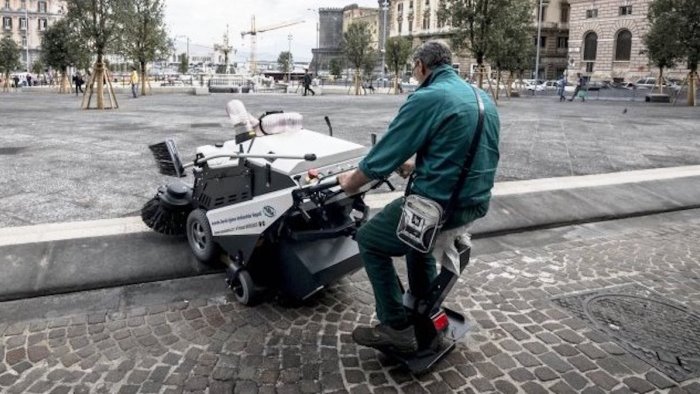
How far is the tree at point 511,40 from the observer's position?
27547 mm

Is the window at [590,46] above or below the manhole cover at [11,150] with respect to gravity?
above

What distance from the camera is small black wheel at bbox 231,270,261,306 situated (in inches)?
166

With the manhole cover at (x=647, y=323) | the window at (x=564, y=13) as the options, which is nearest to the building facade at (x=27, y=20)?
the window at (x=564, y=13)

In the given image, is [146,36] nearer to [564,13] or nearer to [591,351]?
[591,351]

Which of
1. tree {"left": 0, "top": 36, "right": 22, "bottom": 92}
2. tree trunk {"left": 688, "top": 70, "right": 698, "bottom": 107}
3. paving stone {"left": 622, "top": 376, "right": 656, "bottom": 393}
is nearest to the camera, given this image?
paving stone {"left": 622, "top": 376, "right": 656, "bottom": 393}

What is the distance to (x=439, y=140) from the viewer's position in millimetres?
2969

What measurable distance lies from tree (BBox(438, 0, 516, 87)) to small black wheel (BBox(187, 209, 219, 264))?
23.1 metres

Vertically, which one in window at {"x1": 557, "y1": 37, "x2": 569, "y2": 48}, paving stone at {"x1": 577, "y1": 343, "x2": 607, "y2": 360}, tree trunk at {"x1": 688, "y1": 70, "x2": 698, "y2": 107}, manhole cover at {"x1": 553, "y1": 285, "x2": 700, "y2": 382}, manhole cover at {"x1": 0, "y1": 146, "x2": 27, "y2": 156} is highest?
window at {"x1": 557, "y1": 37, "x2": 569, "y2": 48}

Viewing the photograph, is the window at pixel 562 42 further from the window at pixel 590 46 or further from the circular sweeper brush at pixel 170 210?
the circular sweeper brush at pixel 170 210

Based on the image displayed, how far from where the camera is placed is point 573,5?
6888 cm

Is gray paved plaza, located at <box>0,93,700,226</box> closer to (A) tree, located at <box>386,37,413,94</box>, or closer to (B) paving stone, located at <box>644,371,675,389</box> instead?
(B) paving stone, located at <box>644,371,675,389</box>

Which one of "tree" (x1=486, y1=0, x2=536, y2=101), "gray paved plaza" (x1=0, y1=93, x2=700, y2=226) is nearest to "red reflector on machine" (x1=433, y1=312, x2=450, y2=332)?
"gray paved plaza" (x1=0, y1=93, x2=700, y2=226)

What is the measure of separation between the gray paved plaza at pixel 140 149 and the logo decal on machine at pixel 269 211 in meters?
3.13

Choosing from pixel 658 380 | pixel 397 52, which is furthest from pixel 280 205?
pixel 397 52
